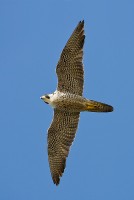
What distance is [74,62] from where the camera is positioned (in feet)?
44.5

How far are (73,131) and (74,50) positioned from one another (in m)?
2.32

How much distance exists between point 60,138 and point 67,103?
1165mm

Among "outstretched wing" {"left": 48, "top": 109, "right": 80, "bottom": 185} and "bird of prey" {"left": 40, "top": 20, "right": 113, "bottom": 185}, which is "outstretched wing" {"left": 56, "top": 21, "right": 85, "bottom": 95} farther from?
"outstretched wing" {"left": 48, "top": 109, "right": 80, "bottom": 185}

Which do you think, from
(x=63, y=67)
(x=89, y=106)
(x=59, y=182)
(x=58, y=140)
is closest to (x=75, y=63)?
(x=63, y=67)

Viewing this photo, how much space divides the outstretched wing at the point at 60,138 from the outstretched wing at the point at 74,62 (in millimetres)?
882

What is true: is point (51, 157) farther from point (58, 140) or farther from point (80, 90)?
point (80, 90)

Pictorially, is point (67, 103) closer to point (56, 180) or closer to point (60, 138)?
point (60, 138)

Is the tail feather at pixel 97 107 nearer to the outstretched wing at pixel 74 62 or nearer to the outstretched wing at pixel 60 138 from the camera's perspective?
the outstretched wing at pixel 74 62

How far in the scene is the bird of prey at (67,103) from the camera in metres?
13.6

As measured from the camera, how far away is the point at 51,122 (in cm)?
1425

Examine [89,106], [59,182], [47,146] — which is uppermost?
[89,106]

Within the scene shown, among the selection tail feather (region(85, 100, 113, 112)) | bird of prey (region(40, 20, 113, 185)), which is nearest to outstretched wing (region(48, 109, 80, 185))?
bird of prey (region(40, 20, 113, 185))

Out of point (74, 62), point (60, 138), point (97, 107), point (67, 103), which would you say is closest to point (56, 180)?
point (60, 138)

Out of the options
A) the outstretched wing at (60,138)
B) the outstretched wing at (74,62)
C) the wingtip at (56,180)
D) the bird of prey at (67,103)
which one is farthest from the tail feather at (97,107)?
the wingtip at (56,180)
